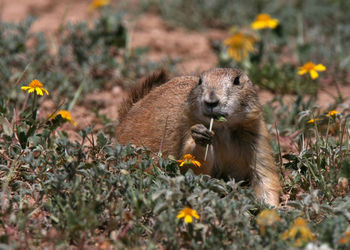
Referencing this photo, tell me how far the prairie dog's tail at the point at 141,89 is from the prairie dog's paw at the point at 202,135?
69.3 inches

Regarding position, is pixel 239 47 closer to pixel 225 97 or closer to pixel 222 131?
pixel 222 131

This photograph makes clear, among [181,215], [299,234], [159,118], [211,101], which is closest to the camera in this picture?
[299,234]

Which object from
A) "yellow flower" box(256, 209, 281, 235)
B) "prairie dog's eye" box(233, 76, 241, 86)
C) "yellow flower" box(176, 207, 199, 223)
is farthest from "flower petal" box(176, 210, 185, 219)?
"prairie dog's eye" box(233, 76, 241, 86)

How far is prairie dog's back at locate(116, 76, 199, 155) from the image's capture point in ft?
16.3

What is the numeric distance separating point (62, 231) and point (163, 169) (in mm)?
1008

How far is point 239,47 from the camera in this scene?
7348mm

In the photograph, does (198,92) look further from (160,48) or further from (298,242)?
(160,48)

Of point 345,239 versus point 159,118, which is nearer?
point 345,239

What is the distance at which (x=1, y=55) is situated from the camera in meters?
6.89

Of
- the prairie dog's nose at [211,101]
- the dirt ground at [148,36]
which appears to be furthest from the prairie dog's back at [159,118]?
the dirt ground at [148,36]

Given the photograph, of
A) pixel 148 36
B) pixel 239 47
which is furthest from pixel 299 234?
pixel 148 36

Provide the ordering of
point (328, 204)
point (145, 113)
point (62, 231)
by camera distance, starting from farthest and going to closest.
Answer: point (145, 113)
point (328, 204)
point (62, 231)

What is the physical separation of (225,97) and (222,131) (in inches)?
16.8

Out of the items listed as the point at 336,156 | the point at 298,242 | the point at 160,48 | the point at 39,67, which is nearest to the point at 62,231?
the point at 298,242
